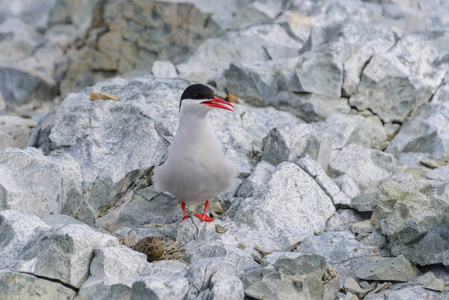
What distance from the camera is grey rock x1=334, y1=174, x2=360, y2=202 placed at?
729 centimetres

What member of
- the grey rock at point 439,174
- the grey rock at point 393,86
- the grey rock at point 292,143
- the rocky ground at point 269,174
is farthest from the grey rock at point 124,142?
the grey rock at point 439,174

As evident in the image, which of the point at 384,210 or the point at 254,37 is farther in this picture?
the point at 254,37

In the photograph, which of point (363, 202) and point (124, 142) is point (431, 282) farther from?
point (124, 142)

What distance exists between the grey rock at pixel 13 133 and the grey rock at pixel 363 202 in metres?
5.62

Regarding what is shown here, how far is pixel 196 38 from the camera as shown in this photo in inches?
583

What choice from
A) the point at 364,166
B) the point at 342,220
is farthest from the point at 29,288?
the point at 364,166

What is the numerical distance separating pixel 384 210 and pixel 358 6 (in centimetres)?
883

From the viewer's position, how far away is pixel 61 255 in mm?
4859

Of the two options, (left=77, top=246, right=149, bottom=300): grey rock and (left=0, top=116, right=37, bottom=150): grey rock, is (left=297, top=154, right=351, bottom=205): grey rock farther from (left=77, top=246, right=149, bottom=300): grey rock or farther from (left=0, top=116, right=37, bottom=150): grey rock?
(left=0, top=116, right=37, bottom=150): grey rock

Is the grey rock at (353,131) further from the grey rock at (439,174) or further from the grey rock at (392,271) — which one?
the grey rock at (392,271)

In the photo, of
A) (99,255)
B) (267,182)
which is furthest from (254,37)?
(99,255)

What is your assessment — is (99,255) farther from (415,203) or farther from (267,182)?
(415,203)

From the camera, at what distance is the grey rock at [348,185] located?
7.29m

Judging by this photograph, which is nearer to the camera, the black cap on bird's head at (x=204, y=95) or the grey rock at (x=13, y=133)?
the black cap on bird's head at (x=204, y=95)
